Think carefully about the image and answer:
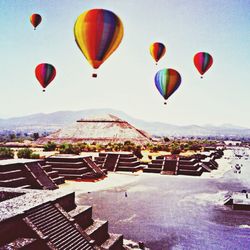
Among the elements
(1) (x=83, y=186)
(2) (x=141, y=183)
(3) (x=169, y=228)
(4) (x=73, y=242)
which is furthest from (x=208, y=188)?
(4) (x=73, y=242)

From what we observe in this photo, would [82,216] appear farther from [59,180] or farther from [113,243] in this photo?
[59,180]

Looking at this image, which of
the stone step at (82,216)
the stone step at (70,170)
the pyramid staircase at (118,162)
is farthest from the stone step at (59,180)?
the stone step at (82,216)

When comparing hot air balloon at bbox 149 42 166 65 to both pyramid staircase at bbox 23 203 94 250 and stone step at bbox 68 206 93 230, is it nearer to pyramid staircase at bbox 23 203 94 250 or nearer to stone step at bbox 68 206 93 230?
stone step at bbox 68 206 93 230

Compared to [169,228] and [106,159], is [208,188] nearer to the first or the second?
[169,228]

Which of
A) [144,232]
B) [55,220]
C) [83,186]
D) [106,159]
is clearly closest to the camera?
[55,220]

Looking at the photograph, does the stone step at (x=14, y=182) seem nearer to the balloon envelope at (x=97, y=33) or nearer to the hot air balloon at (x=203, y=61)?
the balloon envelope at (x=97, y=33)

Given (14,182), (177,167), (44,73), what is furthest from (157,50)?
(14,182)
